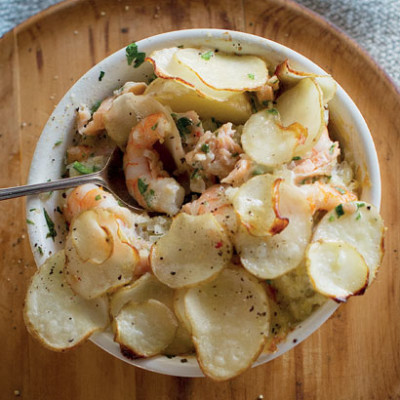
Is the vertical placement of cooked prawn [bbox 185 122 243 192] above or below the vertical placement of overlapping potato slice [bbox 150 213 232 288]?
above

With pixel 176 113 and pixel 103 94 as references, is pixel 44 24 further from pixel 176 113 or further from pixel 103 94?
pixel 176 113

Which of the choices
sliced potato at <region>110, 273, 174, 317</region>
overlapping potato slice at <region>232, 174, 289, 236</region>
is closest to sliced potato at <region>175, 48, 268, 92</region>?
overlapping potato slice at <region>232, 174, 289, 236</region>

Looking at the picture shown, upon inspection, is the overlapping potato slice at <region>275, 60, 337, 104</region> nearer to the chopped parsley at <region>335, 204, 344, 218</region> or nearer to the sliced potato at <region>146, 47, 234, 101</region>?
the sliced potato at <region>146, 47, 234, 101</region>

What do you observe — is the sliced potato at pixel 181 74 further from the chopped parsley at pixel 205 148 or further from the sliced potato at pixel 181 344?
the sliced potato at pixel 181 344

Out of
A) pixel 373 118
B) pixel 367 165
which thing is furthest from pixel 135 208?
pixel 373 118

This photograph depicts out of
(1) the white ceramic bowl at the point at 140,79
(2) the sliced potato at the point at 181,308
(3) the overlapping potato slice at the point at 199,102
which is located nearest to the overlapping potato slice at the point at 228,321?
(2) the sliced potato at the point at 181,308

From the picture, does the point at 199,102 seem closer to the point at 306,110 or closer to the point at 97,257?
the point at 306,110
